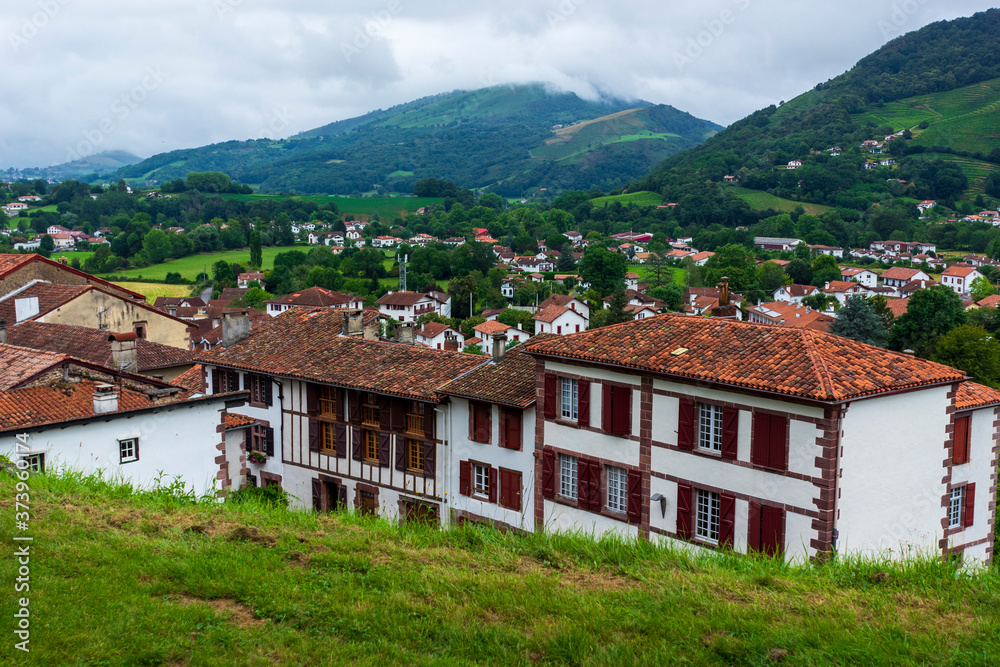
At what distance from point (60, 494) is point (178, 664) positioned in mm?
5460

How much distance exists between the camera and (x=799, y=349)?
18.4 meters

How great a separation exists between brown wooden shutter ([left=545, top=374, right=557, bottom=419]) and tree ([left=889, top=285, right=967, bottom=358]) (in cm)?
6245

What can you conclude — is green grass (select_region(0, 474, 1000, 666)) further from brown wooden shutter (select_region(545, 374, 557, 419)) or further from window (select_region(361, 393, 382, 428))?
window (select_region(361, 393, 382, 428))

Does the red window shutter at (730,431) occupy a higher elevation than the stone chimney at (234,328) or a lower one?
lower

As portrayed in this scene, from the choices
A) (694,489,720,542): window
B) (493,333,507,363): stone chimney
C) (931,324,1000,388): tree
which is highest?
(493,333,507,363): stone chimney

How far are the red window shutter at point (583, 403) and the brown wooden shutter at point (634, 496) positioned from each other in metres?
1.73

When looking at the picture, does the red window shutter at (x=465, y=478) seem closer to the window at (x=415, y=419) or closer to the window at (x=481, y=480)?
the window at (x=481, y=480)

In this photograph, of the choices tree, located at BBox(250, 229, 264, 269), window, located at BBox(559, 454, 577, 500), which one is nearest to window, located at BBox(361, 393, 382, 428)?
window, located at BBox(559, 454, 577, 500)

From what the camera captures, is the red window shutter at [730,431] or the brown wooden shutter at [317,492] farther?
the brown wooden shutter at [317,492]

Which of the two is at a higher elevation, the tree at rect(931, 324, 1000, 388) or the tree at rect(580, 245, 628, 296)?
the tree at rect(580, 245, 628, 296)

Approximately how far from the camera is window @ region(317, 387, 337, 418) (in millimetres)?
26781

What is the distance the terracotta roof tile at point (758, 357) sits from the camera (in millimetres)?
17250

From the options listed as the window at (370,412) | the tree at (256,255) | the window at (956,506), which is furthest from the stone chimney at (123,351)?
the tree at (256,255)

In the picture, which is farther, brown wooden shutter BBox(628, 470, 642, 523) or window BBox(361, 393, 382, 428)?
window BBox(361, 393, 382, 428)
